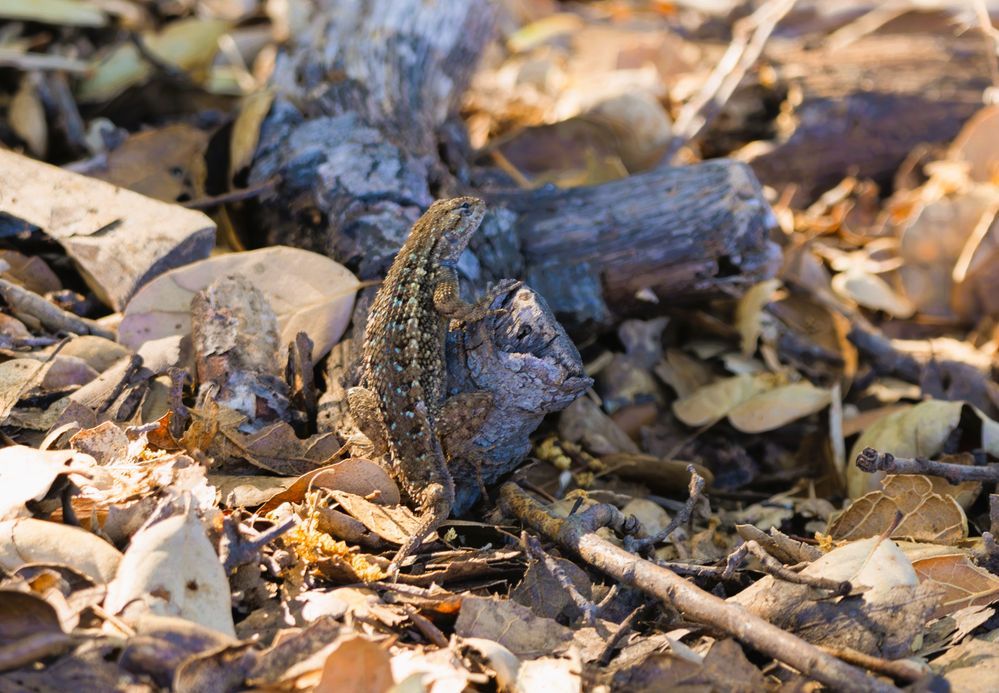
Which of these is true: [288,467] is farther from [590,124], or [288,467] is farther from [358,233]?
[590,124]

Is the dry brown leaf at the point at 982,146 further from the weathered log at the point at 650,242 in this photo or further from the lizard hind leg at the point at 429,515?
the lizard hind leg at the point at 429,515

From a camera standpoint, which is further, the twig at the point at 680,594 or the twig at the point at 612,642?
the twig at the point at 612,642

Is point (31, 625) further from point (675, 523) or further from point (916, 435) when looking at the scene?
point (916, 435)

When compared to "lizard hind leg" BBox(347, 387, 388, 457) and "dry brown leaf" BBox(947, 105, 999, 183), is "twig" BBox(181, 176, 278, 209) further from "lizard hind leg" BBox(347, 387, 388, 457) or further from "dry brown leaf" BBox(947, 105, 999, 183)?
"dry brown leaf" BBox(947, 105, 999, 183)

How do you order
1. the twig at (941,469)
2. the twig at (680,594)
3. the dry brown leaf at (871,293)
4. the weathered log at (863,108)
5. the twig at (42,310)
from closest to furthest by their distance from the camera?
the twig at (680,594) < the twig at (941,469) < the twig at (42,310) < the dry brown leaf at (871,293) < the weathered log at (863,108)

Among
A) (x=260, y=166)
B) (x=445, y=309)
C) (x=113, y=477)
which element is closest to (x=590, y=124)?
(x=260, y=166)

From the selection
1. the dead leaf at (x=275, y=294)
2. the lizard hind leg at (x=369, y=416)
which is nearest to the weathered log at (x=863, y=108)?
the dead leaf at (x=275, y=294)
